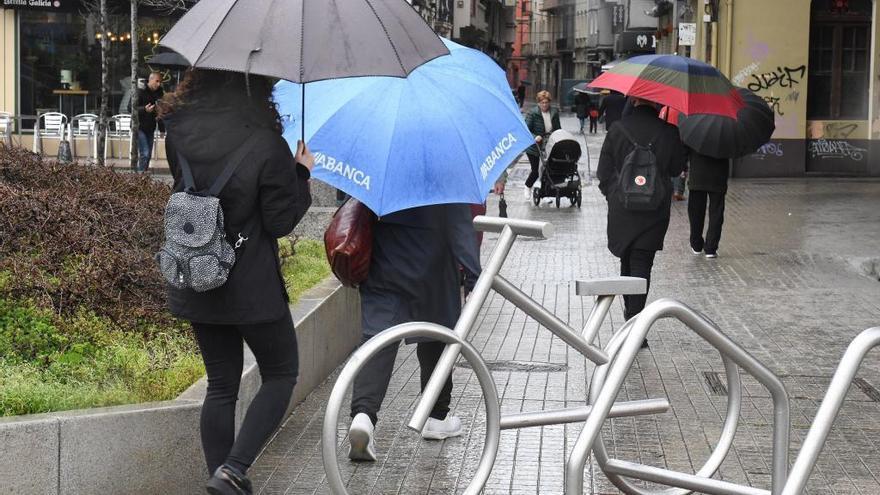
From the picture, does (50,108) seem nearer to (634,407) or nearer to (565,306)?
(565,306)

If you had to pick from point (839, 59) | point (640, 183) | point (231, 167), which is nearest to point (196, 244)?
point (231, 167)

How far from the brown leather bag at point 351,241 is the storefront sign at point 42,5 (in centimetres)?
2467

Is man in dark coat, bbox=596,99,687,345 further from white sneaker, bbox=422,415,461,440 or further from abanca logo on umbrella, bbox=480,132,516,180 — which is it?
abanca logo on umbrella, bbox=480,132,516,180

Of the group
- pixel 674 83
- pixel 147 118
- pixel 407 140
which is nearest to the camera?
pixel 407 140

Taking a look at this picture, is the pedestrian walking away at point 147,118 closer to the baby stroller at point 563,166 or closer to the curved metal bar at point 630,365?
the baby stroller at point 563,166

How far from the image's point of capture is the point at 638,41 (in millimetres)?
47781

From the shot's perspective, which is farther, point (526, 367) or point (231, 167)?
point (526, 367)

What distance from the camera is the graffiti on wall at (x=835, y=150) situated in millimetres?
27203

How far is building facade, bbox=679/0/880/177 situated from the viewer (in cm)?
2688

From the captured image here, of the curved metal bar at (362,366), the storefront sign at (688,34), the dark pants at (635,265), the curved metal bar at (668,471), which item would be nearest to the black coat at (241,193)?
the curved metal bar at (362,366)

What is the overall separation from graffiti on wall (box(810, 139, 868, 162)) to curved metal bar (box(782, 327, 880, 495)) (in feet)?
76.8

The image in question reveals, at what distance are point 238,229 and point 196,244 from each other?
20cm

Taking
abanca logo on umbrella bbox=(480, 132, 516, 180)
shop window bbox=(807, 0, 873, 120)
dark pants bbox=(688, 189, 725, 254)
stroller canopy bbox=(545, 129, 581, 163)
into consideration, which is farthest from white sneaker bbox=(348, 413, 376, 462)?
shop window bbox=(807, 0, 873, 120)

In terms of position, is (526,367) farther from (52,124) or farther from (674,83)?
(52,124)
